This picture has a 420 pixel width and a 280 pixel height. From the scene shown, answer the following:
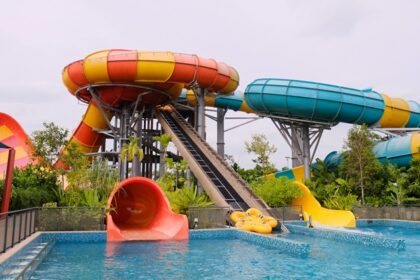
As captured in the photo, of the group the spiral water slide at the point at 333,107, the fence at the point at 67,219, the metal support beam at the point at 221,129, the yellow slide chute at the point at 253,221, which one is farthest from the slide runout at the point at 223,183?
the metal support beam at the point at 221,129

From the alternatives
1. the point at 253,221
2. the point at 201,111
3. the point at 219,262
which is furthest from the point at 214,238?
the point at 201,111

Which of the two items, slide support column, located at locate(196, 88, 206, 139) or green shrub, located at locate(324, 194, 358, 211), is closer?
green shrub, located at locate(324, 194, 358, 211)

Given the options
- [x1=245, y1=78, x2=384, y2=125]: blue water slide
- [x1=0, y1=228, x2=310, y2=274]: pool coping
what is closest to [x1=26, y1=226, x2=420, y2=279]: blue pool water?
[x1=0, y1=228, x2=310, y2=274]: pool coping

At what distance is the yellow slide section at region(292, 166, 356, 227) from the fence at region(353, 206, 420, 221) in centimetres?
234

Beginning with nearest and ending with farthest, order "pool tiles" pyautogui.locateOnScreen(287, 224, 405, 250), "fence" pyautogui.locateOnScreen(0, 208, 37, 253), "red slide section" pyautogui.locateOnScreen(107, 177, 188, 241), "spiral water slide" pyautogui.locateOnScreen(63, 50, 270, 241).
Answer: "fence" pyautogui.locateOnScreen(0, 208, 37, 253) → "pool tiles" pyautogui.locateOnScreen(287, 224, 405, 250) → "red slide section" pyautogui.locateOnScreen(107, 177, 188, 241) → "spiral water slide" pyautogui.locateOnScreen(63, 50, 270, 241)

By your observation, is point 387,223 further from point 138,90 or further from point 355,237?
point 138,90

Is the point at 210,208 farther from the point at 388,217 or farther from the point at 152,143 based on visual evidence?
the point at 152,143

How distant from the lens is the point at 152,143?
37.2 meters

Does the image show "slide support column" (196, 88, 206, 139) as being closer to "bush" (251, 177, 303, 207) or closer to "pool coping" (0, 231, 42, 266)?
"bush" (251, 177, 303, 207)

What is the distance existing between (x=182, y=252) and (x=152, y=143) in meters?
25.9

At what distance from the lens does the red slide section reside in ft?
48.1

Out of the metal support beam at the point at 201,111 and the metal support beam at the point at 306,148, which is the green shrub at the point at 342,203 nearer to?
the metal support beam at the point at 306,148

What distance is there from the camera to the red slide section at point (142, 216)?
14.6m

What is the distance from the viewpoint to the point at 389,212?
72.5 ft
